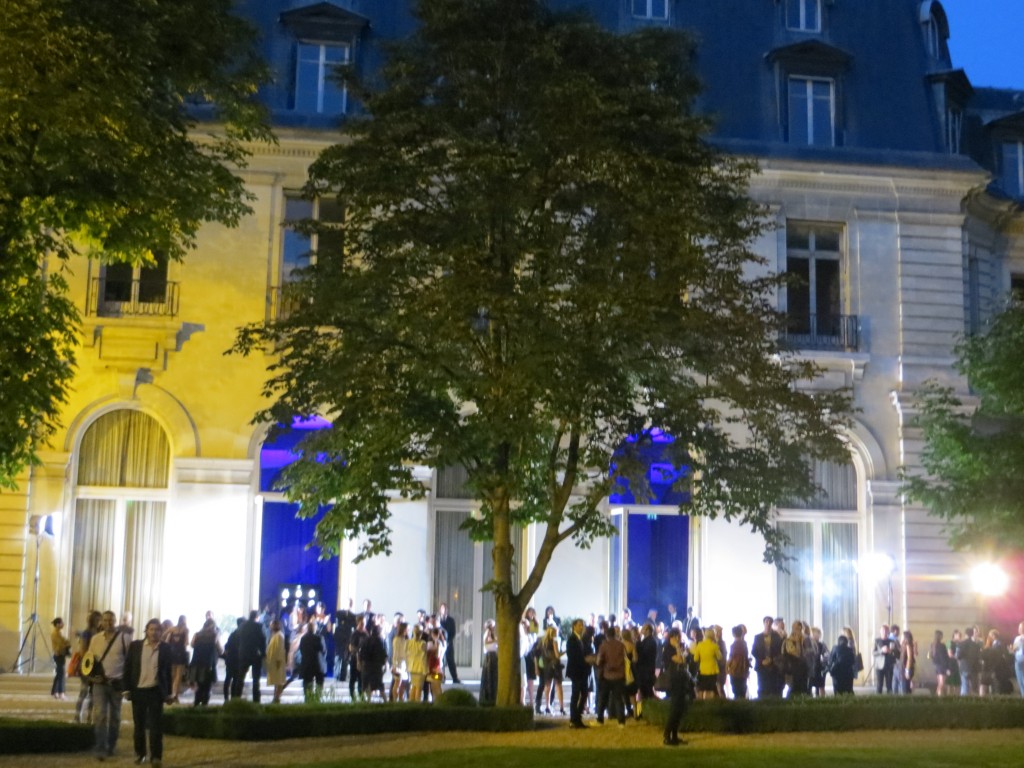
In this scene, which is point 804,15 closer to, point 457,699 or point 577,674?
point 577,674

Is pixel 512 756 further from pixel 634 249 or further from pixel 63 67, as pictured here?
pixel 63 67

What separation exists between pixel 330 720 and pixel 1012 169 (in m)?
22.2

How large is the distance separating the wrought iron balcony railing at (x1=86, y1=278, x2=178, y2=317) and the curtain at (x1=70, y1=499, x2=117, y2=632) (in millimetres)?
3558

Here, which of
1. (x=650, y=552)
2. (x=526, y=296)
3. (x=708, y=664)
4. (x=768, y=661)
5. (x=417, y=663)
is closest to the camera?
(x=526, y=296)

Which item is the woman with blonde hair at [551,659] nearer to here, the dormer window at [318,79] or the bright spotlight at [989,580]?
the bright spotlight at [989,580]

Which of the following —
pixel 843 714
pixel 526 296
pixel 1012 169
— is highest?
pixel 1012 169

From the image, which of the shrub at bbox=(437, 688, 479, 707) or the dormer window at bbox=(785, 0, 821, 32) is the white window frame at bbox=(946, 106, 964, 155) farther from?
the shrub at bbox=(437, 688, 479, 707)

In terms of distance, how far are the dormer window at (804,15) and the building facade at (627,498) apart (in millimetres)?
55

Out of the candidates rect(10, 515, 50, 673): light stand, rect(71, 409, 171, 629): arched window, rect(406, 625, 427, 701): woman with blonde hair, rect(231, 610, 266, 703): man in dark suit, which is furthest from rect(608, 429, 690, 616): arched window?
rect(10, 515, 50, 673): light stand

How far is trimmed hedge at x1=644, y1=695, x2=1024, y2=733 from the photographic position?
61.1ft

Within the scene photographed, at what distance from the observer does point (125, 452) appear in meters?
27.0

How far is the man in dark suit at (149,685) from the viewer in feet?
47.9

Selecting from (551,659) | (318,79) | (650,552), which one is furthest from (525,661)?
(318,79)

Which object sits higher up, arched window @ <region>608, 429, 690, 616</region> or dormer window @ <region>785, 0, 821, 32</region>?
dormer window @ <region>785, 0, 821, 32</region>
